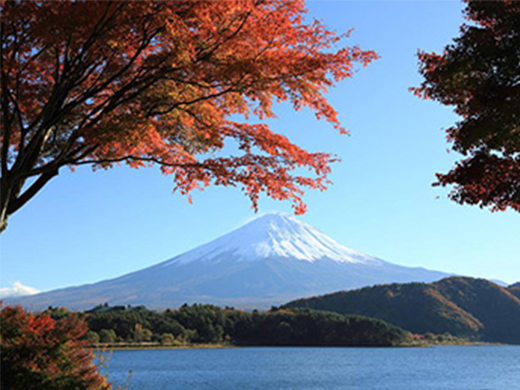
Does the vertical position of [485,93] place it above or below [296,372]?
above

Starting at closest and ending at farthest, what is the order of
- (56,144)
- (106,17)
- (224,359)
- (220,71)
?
(106,17) < (220,71) < (56,144) < (224,359)

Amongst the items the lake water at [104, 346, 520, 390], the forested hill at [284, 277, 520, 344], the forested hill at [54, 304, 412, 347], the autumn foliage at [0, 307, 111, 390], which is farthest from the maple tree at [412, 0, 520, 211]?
the forested hill at [284, 277, 520, 344]

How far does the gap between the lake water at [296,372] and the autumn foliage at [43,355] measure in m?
34.1

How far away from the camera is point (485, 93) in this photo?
8266 mm

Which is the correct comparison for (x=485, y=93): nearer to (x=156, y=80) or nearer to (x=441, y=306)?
(x=156, y=80)

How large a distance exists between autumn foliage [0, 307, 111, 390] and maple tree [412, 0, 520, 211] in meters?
6.34

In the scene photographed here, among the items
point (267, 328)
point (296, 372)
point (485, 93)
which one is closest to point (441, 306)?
point (267, 328)

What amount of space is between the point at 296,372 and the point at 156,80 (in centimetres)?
5142

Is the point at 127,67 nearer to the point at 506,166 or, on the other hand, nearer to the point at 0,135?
the point at 0,135

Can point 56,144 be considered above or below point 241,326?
above

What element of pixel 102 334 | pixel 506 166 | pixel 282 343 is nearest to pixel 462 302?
pixel 282 343

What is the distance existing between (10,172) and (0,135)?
1501mm

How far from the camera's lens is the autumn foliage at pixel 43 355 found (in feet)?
28.1

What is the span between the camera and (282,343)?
91125 millimetres
